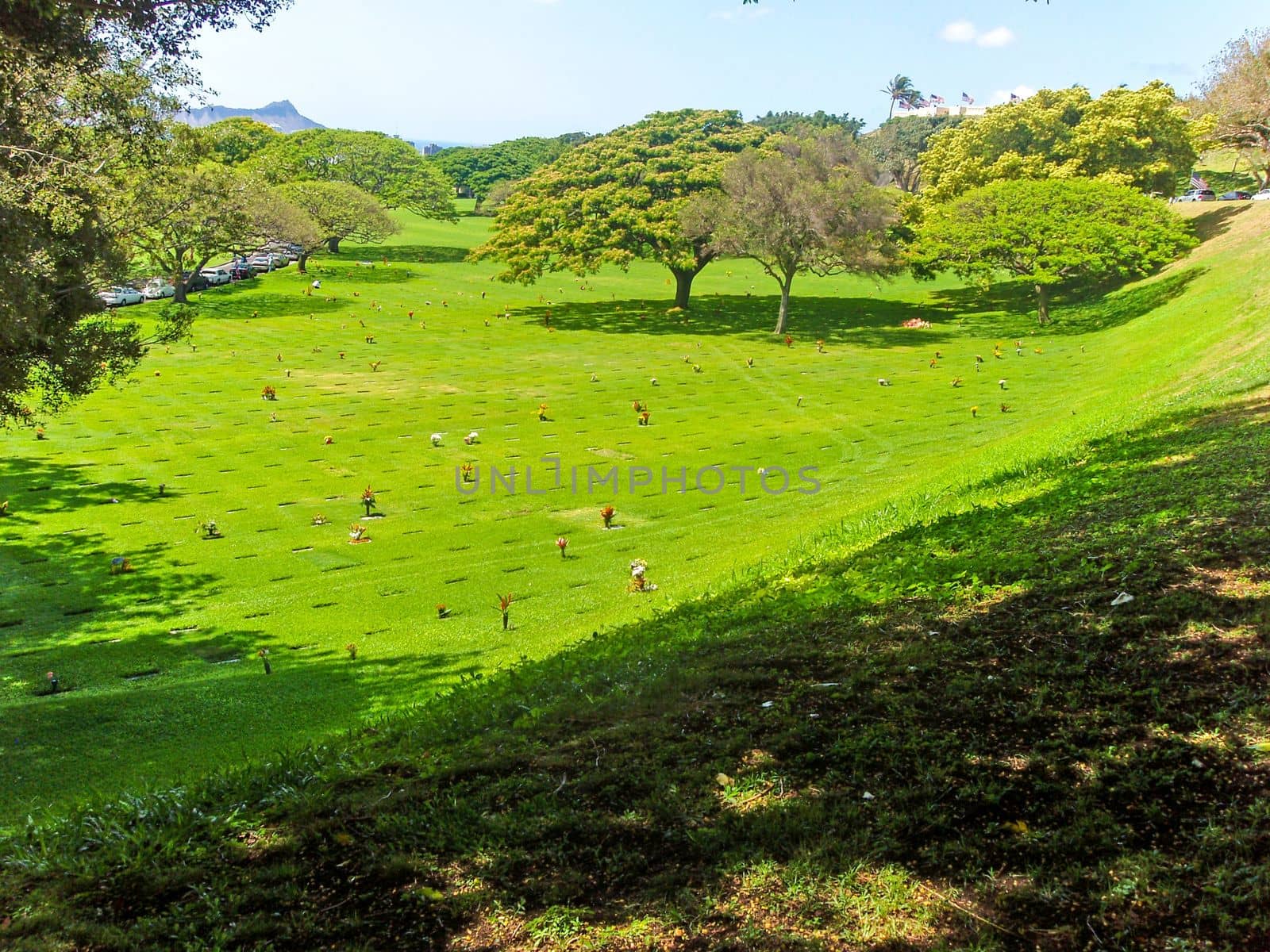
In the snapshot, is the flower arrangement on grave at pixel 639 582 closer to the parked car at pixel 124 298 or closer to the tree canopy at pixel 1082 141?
the parked car at pixel 124 298

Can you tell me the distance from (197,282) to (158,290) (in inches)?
264

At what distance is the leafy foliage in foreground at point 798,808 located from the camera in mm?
4375

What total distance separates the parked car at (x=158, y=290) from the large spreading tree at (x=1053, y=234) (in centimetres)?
4796

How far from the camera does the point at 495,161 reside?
137750mm

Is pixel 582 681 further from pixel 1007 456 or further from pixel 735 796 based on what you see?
pixel 1007 456

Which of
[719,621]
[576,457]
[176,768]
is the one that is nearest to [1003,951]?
[719,621]

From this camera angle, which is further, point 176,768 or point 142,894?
point 176,768

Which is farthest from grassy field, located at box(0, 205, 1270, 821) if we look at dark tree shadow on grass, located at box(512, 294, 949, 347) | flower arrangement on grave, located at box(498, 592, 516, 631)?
dark tree shadow on grass, located at box(512, 294, 949, 347)

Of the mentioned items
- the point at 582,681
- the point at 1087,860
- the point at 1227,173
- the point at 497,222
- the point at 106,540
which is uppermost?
the point at 1227,173

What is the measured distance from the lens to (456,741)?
274 inches

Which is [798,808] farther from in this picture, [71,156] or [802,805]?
[71,156]

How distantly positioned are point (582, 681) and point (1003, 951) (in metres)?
4.69

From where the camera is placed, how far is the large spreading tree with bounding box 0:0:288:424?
36.2 ft

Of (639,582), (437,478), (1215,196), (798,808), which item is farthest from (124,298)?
(1215,196)
